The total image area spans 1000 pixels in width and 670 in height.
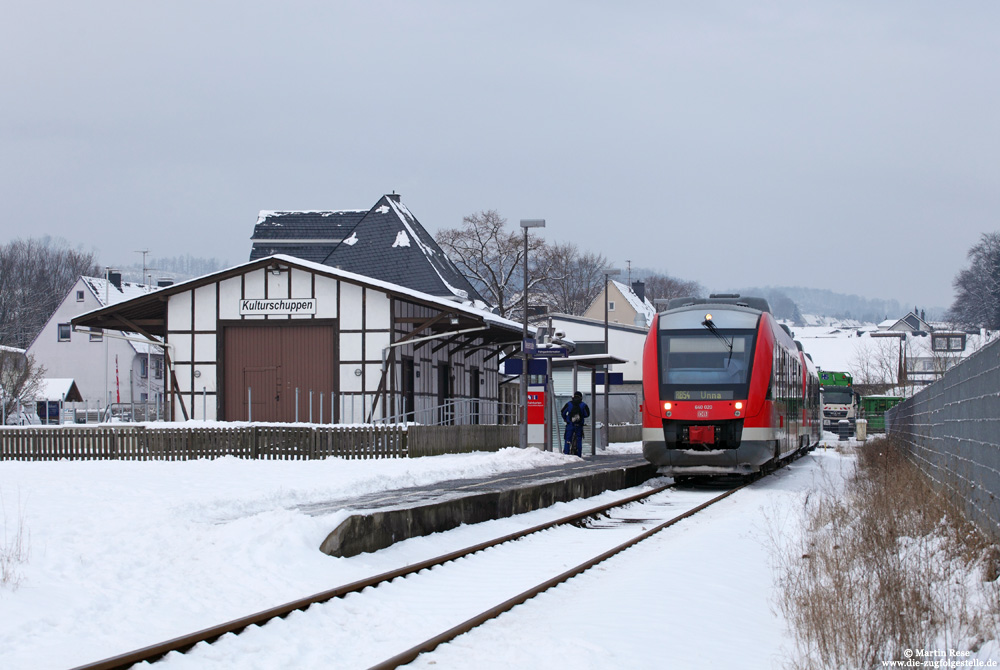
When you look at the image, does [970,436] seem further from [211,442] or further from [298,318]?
[298,318]

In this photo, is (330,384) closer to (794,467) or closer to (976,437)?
(794,467)

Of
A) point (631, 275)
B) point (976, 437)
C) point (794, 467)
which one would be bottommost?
point (794, 467)

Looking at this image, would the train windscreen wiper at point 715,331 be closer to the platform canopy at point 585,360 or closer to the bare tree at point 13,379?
the platform canopy at point 585,360

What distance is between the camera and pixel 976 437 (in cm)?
1015

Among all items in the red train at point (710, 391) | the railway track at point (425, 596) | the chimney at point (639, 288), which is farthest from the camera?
the chimney at point (639, 288)

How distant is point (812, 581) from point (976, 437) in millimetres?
2124

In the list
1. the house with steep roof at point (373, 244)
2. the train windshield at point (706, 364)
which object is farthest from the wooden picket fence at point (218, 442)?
the house with steep roof at point (373, 244)

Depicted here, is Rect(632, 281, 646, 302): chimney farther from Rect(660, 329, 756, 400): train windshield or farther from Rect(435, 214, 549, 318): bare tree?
Rect(660, 329, 756, 400): train windshield

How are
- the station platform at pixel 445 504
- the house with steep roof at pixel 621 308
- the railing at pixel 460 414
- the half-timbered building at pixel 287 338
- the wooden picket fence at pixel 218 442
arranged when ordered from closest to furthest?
the station platform at pixel 445 504 < the wooden picket fence at pixel 218 442 < the half-timbered building at pixel 287 338 < the railing at pixel 460 414 < the house with steep roof at pixel 621 308

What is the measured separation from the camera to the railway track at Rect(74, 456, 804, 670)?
6699 millimetres

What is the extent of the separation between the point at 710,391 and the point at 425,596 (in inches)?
471

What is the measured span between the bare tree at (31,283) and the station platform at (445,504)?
203 ft

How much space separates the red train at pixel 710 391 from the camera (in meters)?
20.3

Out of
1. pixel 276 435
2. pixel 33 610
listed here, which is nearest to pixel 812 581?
pixel 33 610
